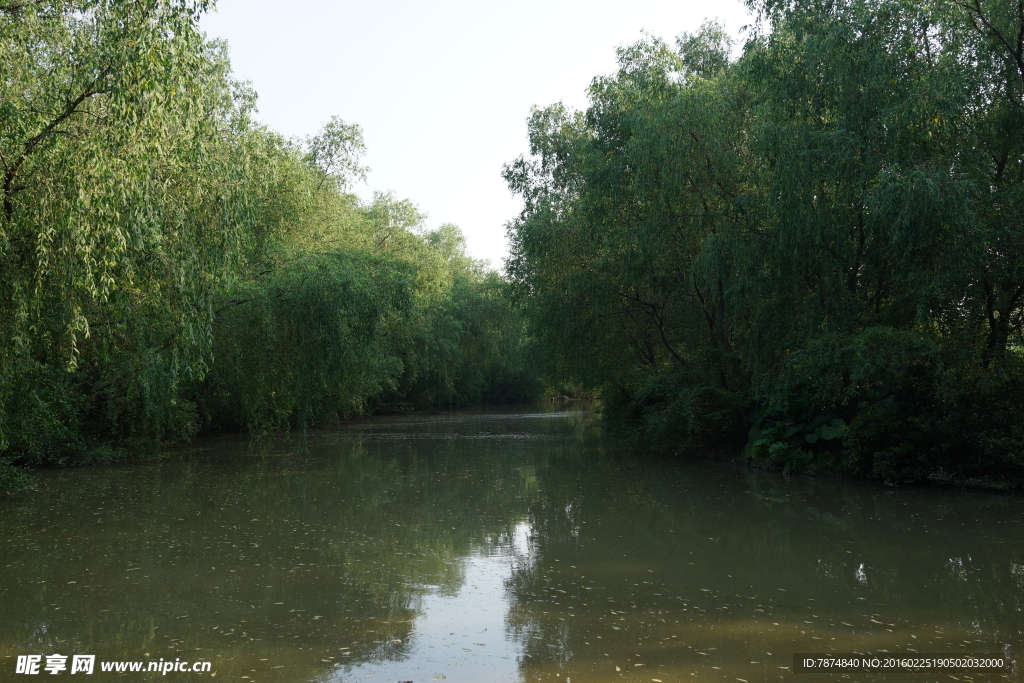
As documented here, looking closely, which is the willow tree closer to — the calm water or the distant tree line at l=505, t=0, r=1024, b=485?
the calm water

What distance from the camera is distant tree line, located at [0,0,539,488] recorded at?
7.36m

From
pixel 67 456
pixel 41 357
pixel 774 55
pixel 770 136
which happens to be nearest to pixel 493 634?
pixel 41 357

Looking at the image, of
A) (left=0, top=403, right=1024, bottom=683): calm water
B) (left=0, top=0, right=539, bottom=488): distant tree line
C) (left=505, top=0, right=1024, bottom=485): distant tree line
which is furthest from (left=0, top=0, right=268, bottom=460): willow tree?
(left=505, top=0, right=1024, bottom=485): distant tree line

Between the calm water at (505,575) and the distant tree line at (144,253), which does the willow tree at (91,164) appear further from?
the calm water at (505,575)

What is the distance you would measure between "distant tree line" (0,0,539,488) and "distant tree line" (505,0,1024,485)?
653cm

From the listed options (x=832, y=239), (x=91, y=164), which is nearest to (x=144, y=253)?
(x=91, y=164)

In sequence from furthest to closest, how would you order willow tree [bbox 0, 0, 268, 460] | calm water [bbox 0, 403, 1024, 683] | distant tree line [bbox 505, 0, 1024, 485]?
distant tree line [bbox 505, 0, 1024, 485]
willow tree [bbox 0, 0, 268, 460]
calm water [bbox 0, 403, 1024, 683]

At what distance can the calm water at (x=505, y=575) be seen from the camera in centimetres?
557

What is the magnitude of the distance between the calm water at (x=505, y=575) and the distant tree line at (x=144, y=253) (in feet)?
6.74

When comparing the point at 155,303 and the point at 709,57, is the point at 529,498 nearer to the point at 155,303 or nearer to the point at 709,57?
the point at 155,303

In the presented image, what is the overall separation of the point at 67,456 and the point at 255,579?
11535mm

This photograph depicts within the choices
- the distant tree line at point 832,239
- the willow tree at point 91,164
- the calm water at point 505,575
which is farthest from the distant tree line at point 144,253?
the distant tree line at point 832,239

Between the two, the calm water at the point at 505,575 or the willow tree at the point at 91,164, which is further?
the willow tree at the point at 91,164

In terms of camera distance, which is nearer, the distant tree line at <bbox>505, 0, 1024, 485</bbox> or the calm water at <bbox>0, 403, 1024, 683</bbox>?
the calm water at <bbox>0, 403, 1024, 683</bbox>
